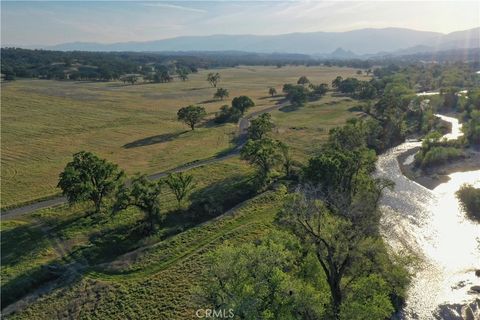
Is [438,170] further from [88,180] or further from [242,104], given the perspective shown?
[88,180]

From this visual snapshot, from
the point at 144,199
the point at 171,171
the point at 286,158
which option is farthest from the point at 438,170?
the point at 144,199

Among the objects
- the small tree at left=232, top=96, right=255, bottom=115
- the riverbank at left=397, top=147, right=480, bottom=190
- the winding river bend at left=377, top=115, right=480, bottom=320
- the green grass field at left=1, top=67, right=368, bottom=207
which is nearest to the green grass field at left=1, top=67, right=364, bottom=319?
the green grass field at left=1, top=67, right=368, bottom=207

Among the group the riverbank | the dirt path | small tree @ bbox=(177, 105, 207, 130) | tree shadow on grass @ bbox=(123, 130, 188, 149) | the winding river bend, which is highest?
small tree @ bbox=(177, 105, 207, 130)

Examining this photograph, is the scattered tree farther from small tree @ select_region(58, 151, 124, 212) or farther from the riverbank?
small tree @ select_region(58, 151, 124, 212)

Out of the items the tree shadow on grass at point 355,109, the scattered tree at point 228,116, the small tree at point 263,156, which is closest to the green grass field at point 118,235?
the small tree at point 263,156

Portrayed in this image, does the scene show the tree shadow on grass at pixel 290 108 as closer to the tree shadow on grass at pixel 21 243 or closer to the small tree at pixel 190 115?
the small tree at pixel 190 115
